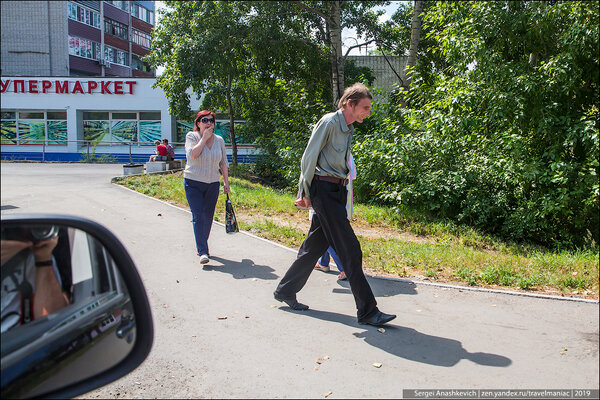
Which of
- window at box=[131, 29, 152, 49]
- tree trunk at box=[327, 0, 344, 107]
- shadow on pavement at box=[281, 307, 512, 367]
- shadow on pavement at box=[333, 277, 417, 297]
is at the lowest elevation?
shadow on pavement at box=[281, 307, 512, 367]

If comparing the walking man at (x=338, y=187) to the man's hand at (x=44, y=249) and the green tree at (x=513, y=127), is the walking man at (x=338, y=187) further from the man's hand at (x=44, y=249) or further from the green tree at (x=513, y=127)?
the green tree at (x=513, y=127)

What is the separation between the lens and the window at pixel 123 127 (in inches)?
1184

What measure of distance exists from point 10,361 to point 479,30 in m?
8.59

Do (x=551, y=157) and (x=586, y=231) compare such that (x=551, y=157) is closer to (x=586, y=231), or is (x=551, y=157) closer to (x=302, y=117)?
(x=586, y=231)

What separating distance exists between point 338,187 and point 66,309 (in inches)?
123

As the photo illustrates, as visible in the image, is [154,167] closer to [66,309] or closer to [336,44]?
[336,44]

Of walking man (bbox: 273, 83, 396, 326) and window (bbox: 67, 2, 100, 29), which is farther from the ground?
window (bbox: 67, 2, 100, 29)

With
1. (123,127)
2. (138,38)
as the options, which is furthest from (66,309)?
(123,127)

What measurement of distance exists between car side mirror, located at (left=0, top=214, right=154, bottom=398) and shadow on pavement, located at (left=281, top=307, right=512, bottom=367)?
2596mm

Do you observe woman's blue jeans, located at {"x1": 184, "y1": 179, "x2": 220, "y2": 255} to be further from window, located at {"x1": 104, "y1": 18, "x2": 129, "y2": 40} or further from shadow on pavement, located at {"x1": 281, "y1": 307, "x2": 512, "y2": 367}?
window, located at {"x1": 104, "y1": 18, "x2": 129, "y2": 40}

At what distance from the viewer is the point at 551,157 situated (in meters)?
8.02

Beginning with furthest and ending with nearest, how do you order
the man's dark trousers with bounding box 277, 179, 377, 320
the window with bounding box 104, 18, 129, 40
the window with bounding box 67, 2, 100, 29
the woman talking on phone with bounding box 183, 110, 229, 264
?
the woman talking on phone with bounding box 183, 110, 229, 264, the man's dark trousers with bounding box 277, 179, 377, 320, the window with bounding box 104, 18, 129, 40, the window with bounding box 67, 2, 100, 29

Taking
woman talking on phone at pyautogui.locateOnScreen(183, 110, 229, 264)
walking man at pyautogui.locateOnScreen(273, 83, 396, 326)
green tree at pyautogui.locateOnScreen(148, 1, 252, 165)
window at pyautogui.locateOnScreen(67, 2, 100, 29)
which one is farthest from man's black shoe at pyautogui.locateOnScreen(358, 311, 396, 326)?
green tree at pyautogui.locateOnScreen(148, 1, 252, 165)

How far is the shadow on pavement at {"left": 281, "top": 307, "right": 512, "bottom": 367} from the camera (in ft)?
12.1
